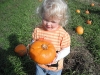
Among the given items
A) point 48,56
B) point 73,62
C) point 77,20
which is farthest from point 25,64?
point 77,20

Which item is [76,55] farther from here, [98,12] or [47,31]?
[98,12]

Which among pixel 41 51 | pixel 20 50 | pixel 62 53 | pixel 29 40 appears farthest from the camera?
pixel 29 40

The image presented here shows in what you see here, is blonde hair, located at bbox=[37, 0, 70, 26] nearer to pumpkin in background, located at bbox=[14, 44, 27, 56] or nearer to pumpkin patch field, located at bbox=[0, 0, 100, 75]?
pumpkin patch field, located at bbox=[0, 0, 100, 75]

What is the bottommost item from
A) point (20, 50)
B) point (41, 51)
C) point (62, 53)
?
point (20, 50)

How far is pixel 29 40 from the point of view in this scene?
16.8 ft

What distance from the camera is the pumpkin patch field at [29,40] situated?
4.25 meters

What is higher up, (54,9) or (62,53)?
(54,9)

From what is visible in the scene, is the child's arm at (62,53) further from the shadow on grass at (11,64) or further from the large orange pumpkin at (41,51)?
the shadow on grass at (11,64)

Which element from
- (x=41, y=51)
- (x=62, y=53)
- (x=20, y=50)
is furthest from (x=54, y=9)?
(x=20, y=50)

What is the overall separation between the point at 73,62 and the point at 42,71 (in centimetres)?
133

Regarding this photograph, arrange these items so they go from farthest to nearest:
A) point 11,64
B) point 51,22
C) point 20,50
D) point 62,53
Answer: point 20,50
point 11,64
point 62,53
point 51,22

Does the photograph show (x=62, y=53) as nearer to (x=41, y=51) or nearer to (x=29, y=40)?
(x=41, y=51)

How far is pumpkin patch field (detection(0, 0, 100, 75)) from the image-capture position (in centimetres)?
425

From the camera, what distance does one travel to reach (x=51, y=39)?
294 centimetres
